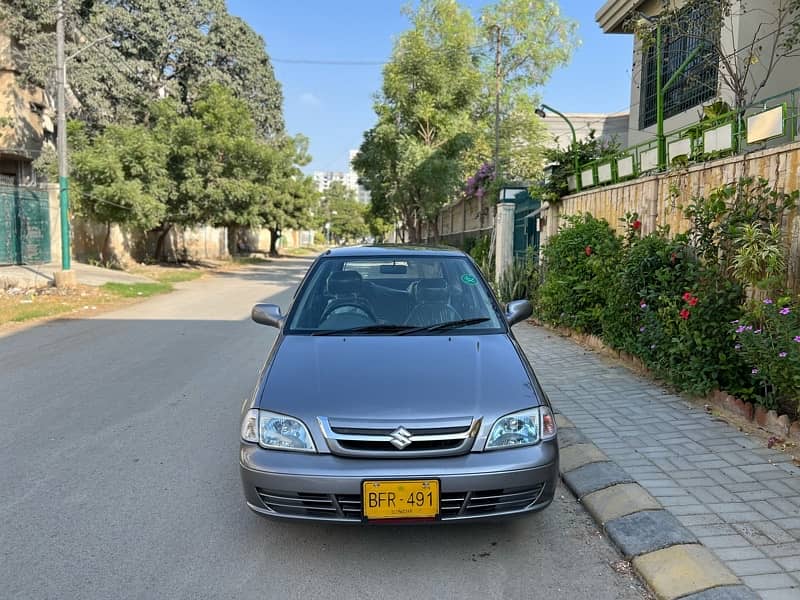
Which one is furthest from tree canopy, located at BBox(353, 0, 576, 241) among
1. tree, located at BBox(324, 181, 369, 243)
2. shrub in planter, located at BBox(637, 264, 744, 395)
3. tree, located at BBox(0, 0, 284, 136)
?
tree, located at BBox(324, 181, 369, 243)

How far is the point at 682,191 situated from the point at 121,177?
1724cm

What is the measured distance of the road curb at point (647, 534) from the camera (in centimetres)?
263

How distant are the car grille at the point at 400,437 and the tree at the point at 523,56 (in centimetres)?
2604

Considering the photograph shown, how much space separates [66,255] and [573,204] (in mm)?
11789

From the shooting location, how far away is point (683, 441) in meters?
4.36

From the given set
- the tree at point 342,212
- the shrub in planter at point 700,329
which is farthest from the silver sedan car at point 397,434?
the tree at point 342,212

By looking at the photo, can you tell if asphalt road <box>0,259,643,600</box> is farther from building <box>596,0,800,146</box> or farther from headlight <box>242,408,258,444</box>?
building <box>596,0,800,146</box>

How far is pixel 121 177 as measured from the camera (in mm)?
18422

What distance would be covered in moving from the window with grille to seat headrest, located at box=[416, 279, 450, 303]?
4.98 m

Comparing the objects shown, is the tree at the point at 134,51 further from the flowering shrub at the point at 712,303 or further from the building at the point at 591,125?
the flowering shrub at the point at 712,303

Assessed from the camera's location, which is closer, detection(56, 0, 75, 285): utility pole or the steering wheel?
the steering wheel

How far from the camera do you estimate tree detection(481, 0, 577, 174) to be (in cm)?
2708

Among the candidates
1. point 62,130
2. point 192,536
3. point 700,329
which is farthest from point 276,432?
point 62,130

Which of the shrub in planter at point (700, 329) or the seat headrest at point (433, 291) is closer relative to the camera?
the seat headrest at point (433, 291)
